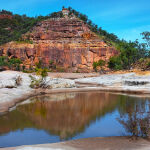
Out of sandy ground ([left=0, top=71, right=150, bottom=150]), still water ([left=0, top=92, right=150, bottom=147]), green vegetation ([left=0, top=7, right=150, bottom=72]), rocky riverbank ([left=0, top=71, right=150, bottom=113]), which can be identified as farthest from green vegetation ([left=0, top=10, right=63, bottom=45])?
still water ([left=0, top=92, right=150, bottom=147])

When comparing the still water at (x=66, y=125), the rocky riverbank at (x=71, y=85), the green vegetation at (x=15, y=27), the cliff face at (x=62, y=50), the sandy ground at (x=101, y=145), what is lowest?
the still water at (x=66, y=125)

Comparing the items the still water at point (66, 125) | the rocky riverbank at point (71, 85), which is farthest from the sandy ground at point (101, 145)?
the rocky riverbank at point (71, 85)

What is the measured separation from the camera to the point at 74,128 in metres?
13.9

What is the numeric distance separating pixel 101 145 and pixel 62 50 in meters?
89.1

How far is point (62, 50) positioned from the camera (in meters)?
97.4

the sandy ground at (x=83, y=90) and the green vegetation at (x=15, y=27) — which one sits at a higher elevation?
the green vegetation at (x=15, y=27)

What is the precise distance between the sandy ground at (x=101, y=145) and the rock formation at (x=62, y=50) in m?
82.0

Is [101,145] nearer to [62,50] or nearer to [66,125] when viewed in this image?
[66,125]

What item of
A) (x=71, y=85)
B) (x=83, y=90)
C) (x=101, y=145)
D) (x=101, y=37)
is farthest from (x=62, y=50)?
(x=101, y=145)

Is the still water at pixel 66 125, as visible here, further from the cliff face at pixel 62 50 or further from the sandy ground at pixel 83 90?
the cliff face at pixel 62 50

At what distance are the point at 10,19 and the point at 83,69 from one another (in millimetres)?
75386

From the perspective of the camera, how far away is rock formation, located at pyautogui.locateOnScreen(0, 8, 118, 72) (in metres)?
95.9

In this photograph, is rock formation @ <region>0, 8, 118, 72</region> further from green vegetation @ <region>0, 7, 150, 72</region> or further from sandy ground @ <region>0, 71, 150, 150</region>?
sandy ground @ <region>0, 71, 150, 150</region>

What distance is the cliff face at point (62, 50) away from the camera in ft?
315
